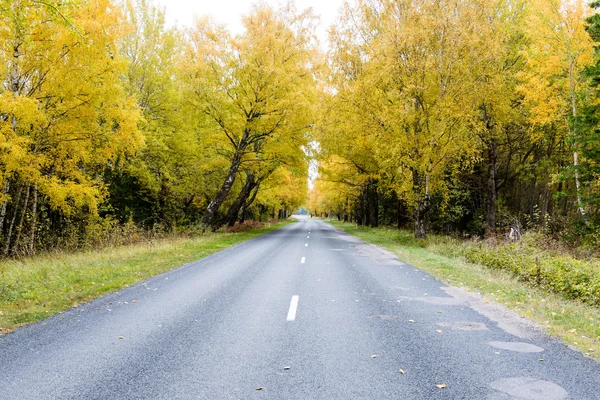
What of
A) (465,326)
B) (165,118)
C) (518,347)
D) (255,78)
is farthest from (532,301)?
(165,118)

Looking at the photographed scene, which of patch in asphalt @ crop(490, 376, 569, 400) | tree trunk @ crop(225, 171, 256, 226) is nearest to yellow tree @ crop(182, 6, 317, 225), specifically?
tree trunk @ crop(225, 171, 256, 226)

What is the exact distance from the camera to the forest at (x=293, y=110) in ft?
42.3

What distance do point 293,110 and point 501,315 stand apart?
19.3 meters

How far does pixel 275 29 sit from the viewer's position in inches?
942

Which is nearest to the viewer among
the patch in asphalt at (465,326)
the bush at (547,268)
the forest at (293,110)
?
the patch in asphalt at (465,326)

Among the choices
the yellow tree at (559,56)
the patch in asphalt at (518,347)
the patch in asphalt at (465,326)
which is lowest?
the patch in asphalt at (465,326)

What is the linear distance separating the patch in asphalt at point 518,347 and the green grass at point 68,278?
6815 millimetres

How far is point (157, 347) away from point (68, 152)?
10986 millimetres

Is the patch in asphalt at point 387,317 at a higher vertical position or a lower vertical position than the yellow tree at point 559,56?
lower

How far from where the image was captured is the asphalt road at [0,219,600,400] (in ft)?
12.4

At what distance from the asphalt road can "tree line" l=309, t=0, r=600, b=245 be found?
38.0 ft

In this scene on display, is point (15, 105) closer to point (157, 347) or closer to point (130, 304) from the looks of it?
point (130, 304)

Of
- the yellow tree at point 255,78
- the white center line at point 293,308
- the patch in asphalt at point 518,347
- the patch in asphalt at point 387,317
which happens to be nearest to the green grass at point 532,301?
the patch in asphalt at point 518,347

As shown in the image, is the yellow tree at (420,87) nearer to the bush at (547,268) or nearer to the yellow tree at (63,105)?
the bush at (547,268)
